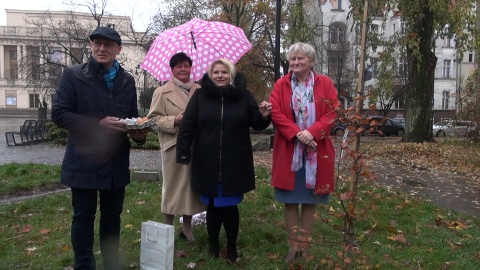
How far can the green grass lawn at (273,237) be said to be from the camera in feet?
13.8

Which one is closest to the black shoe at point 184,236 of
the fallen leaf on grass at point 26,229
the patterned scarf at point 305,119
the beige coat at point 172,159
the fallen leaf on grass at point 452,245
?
the beige coat at point 172,159

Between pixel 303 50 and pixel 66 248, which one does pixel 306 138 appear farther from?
pixel 66 248

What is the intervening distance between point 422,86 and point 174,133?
1436 centimetres

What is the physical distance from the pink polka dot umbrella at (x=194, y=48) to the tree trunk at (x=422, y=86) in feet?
40.4

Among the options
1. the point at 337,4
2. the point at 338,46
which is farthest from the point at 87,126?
the point at 337,4

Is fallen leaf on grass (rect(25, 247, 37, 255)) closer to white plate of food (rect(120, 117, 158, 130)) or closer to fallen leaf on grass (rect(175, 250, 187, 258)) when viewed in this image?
fallen leaf on grass (rect(175, 250, 187, 258))

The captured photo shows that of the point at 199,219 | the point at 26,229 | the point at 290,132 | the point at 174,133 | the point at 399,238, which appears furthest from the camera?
the point at 26,229

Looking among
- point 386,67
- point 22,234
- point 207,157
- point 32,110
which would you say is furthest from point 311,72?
point 32,110

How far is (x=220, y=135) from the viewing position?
4.08m

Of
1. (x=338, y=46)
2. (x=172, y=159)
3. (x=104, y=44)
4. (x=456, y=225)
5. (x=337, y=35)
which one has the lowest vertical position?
(x=456, y=225)

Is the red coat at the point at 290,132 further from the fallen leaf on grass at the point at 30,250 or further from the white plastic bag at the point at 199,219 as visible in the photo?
the fallen leaf on grass at the point at 30,250

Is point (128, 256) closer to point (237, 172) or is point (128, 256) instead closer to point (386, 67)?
point (237, 172)

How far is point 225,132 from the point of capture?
161 inches

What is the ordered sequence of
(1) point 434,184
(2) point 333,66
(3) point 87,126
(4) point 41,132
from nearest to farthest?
(3) point 87,126, (1) point 434,184, (4) point 41,132, (2) point 333,66
